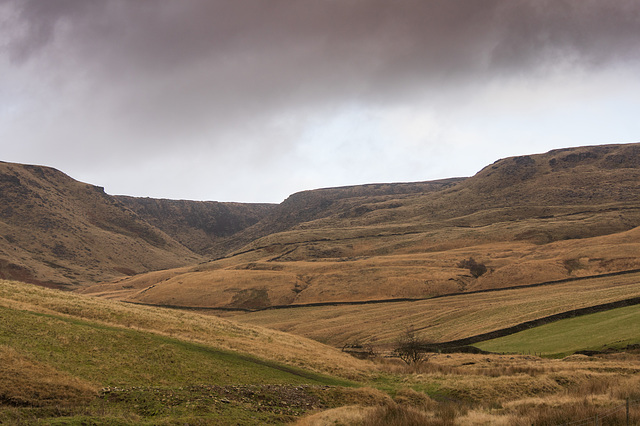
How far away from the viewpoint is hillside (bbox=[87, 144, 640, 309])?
272 feet

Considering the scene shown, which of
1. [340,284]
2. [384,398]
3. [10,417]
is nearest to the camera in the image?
[10,417]

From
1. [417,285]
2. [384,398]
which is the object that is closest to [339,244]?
[417,285]

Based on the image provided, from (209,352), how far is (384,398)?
9.75 meters

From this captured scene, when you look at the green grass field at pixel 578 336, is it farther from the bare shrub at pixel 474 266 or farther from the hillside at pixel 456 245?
the bare shrub at pixel 474 266

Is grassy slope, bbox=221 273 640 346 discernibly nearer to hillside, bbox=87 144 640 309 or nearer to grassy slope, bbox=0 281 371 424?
hillside, bbox=87 144 640 309

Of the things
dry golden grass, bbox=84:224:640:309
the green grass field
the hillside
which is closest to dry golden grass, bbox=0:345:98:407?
the green grass field

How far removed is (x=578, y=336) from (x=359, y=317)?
34260mm

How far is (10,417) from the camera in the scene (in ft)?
37.2

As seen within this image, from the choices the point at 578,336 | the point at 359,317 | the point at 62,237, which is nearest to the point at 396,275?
the point at 359,317

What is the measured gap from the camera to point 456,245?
115188 mm

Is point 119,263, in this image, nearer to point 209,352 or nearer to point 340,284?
point 340,284

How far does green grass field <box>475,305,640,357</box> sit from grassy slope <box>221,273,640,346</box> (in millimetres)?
3629

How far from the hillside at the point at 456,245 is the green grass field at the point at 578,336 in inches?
1496

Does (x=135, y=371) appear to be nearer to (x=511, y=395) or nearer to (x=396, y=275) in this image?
(x=511, y=395)
